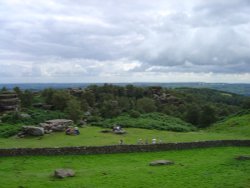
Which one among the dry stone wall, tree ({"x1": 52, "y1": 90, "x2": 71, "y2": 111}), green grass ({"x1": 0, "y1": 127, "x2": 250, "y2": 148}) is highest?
tree ({"x1": 52, "y1": 90, "x2": 71, "y2": 111})

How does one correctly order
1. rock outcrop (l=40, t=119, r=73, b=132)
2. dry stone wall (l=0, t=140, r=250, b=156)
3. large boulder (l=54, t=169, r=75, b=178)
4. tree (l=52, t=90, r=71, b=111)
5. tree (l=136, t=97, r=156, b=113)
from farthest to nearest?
tree (l=136, t=97, r=156, b=113) < tree (l=52, t=90, r=71, b=111) < rock outcrop (l=40, t=119, r=73, b=132) < dry stone wall (l=0, t=140, r=250, b=156) < large boulder (l=54, t=169, r=75, b=178)

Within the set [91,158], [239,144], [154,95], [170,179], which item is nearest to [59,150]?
[91,158]

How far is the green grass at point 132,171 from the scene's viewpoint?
2400cm

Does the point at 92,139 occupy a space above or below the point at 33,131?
below

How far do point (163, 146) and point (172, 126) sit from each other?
2149 cm

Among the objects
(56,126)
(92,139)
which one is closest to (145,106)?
(56,126)

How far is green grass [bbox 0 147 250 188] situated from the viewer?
24000 millimetres

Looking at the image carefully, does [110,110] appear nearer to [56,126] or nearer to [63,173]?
[56,126]

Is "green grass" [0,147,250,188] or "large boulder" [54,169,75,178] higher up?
"large boulder" [54,169,75,178]

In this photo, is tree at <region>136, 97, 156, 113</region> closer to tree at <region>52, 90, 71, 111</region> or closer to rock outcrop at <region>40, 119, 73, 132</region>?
tree at <region>52, 90, 71, 111</region>

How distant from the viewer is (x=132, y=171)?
2788 cm

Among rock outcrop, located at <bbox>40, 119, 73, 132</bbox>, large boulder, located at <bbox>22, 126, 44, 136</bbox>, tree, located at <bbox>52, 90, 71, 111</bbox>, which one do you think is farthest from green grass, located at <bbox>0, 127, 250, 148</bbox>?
tree, located at <bbox>52, 90, 71, 111</bbox>

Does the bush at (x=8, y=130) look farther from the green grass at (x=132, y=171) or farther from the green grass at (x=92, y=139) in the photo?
the green grass at (x=132, y=171)

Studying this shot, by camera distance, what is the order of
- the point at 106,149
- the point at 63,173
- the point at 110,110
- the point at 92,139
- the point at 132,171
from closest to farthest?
1. the point at 63,173
2. the point at 132,171
3. the point at 106,149
4. the point at 92,139
5. the point at 110,110
